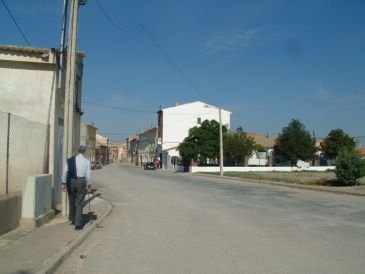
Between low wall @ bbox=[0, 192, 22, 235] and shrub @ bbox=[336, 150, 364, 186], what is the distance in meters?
22.8

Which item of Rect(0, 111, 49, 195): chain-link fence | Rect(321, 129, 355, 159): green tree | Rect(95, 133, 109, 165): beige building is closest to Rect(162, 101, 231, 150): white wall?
Rect(321, 129, 355, 159): green tree

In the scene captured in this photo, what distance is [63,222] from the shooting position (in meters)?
12.2

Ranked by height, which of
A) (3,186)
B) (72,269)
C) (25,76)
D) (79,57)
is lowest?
(72,269)

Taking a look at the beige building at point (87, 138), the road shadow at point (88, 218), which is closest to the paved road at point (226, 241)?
the road shadow at point (88, 218)

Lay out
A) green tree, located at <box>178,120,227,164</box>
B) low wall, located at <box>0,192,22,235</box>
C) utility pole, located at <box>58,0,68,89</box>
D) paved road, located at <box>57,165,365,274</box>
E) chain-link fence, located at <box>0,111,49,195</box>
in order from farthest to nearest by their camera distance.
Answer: green tree, located at <box>178,120,227,164</box>
utility pole, located at <box>58,0,68,89</box>
chain-link fence, located at <box>0,111,49,195</box>
low wall, located at <box>0,192,22,235</box>
paved road, located at <box>57,165,365,274</box>

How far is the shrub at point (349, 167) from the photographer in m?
29.2

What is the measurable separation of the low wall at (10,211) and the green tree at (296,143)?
59245mm

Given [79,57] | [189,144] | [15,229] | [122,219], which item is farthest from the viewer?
[189,144]

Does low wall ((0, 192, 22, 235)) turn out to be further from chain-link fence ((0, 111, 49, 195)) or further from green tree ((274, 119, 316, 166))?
green tree ((274, 119, 316, 166))

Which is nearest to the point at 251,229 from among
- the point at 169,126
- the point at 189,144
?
the point at 189,144

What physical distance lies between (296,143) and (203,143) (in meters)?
13.5

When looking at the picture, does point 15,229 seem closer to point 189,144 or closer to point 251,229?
point 251,229

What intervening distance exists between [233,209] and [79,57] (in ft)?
33.1

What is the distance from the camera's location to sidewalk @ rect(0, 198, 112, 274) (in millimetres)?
7179
